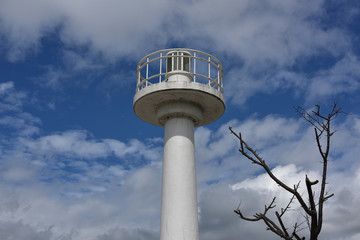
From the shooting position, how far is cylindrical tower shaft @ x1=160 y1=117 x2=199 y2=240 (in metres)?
13.9

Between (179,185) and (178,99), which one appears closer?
(179,185)

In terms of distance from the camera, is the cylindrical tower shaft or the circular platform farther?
the circular platform

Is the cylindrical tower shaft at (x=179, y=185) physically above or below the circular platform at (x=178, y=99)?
below

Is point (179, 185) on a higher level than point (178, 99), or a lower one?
lower

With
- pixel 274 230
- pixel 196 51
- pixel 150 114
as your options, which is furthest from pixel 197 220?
pixel 274 230

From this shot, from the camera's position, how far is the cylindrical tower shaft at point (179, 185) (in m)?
13.9

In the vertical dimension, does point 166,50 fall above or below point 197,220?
above

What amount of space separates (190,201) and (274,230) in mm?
9447

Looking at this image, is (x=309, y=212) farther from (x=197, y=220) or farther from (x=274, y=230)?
(x=197, y=220)

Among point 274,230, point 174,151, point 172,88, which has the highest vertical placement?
point 172,88

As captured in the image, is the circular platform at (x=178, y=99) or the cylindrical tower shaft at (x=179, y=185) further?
the circular platform at (x=178, y=99)

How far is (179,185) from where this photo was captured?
14.4 metres

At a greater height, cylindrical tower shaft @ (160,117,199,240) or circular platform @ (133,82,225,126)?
circular platform @ (133,82,225,126)

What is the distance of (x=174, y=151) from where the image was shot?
49.1 ft
